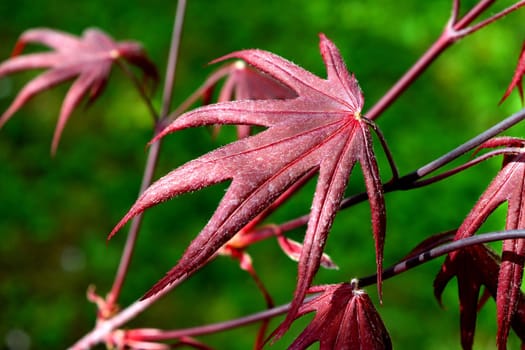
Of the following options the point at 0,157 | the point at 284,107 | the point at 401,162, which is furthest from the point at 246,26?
the point at 284,107

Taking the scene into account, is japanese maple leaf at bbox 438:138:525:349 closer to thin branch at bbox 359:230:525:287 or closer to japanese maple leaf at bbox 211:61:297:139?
thin branch at bbox 359:230:525:287

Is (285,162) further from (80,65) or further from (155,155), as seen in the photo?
(80,65)

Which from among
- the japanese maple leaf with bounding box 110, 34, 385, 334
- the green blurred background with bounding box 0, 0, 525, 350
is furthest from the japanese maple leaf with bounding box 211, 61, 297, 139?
the green blurred background with bounding box 0, 0, 525, 350

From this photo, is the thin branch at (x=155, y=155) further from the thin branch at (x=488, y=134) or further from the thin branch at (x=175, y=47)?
the thin branch at (x=488, y=134)

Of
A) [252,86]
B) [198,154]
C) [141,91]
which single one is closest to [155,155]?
[141,91]

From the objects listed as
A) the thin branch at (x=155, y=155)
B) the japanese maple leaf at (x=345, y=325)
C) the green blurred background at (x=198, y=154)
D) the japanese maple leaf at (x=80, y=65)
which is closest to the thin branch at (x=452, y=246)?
the japanese maple leaf at (x=345, y=325)
